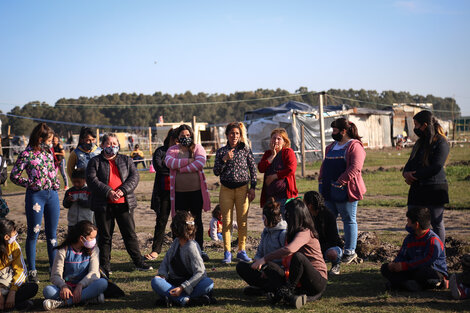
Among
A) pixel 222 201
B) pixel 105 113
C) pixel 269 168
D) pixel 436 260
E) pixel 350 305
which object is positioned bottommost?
pixel 350 305

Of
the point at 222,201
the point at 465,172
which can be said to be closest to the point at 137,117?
the point at 465,172

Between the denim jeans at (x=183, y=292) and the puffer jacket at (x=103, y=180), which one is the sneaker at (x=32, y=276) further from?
the denim jeans at (x=183, y=292)

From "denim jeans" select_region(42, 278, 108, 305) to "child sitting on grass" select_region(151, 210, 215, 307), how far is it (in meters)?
0.55

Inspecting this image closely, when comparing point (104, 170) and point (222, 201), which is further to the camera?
point (222, 201)

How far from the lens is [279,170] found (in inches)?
261

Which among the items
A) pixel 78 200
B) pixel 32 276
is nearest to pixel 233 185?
pixel 78 200

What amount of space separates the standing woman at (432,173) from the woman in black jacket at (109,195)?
3.51 m

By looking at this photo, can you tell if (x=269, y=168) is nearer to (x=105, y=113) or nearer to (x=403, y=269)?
(x=403, y=269)

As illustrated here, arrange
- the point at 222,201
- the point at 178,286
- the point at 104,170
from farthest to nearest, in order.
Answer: the point at 222,201, the point at 104,170, the point at 178,286

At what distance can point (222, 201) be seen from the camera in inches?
269

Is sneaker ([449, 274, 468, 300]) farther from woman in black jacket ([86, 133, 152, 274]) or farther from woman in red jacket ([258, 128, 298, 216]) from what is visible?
woman in black jacket ([86, 133, 152, 274])

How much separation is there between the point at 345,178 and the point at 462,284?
6.31ft

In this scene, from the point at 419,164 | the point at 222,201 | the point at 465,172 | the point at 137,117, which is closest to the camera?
the point at 419,164

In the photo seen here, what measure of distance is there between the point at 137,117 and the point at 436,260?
95802mm
